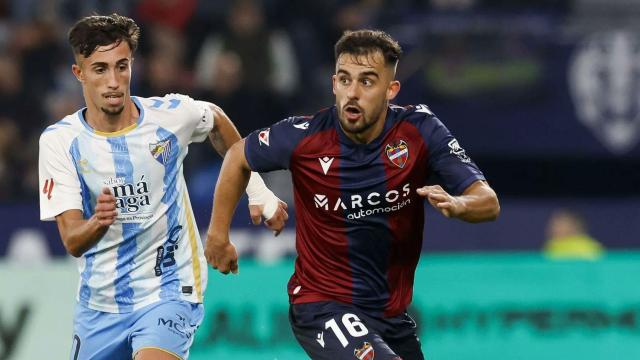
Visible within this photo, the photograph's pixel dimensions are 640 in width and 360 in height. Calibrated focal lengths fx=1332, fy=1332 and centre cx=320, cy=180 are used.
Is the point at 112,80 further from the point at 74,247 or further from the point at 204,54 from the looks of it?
the point at 204,54

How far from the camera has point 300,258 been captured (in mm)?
6699

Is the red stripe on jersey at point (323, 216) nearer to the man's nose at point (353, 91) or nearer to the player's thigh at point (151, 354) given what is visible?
the man's nose at point (353, 91)

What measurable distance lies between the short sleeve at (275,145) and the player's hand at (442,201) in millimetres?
991

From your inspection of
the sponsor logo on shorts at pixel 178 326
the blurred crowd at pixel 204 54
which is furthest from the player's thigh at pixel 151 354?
the blurred crowd at pixel 204 54

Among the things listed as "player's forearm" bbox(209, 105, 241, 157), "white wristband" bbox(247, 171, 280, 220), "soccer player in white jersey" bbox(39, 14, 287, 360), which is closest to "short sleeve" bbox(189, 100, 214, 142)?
"player's forearm" bbox(209, 105, 241, 157)

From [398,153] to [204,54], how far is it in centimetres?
756

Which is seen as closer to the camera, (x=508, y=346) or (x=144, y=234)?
(x=144, y=234)

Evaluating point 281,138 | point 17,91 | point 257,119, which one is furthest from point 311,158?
point 17,91

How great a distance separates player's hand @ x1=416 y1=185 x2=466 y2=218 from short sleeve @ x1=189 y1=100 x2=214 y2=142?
1675 mm

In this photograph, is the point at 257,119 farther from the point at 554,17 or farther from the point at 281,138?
the point at 281,138

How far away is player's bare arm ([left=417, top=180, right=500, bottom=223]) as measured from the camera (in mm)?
5703

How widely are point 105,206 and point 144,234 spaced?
2.28ft

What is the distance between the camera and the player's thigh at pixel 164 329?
21.2 feet

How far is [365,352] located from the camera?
621cm
